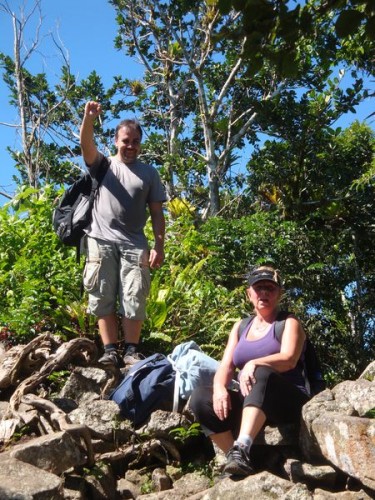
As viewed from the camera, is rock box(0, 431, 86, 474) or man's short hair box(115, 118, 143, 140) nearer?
rock box(0, 431, 86, 474)

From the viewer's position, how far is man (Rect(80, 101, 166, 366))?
5.46 m

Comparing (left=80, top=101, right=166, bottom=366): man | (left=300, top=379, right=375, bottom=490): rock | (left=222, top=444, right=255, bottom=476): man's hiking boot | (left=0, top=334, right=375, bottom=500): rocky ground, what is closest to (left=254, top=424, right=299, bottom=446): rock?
(left=0, top=334, right=375, bottom=500): rocky ground

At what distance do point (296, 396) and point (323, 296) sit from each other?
17.4 feet

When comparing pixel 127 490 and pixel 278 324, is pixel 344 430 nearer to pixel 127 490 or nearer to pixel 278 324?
pixel 278 324

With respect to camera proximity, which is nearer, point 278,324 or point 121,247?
point 278,324

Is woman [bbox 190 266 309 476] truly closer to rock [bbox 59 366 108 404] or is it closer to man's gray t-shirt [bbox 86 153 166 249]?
rock [bbox 59 366 108 404]

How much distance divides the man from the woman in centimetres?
113

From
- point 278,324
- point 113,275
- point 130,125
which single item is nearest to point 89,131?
point 130,125

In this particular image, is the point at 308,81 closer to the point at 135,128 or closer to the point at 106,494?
the point at 135,128

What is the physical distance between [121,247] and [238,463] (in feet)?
7.12

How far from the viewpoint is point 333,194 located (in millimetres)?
11328

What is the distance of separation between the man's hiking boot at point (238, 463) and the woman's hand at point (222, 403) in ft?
1.09

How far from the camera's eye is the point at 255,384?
4.07m

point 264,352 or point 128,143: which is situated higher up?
point 128,143
